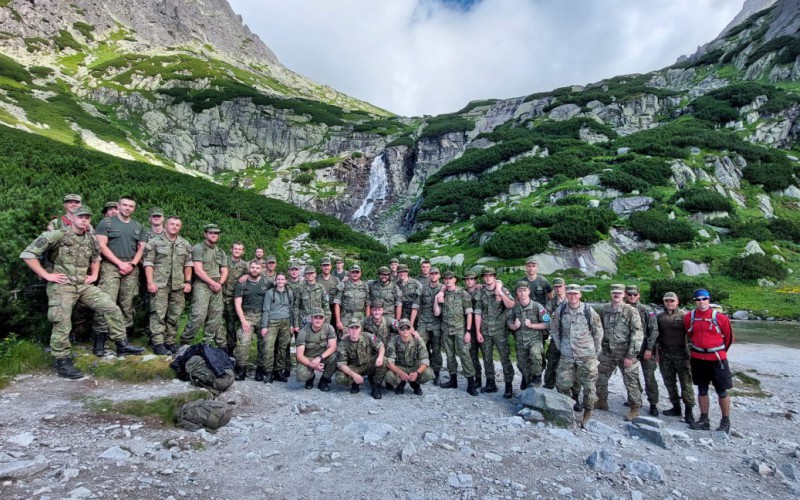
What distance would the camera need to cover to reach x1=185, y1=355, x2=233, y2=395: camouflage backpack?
676cm

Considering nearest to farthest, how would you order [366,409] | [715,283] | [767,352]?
1. [366,409]
2. [767,352]
3. [715,283]

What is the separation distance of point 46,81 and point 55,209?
80.5 m

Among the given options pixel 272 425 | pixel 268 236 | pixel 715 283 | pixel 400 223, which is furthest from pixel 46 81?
pixel 715 283

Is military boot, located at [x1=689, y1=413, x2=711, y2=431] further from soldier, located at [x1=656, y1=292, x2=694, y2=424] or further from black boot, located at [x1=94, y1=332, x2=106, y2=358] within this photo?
black boot, located at [x1=94, y1=332, x2=106, y2=358]

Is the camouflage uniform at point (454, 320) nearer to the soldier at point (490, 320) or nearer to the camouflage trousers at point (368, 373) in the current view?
the soldier at point (490, 320)

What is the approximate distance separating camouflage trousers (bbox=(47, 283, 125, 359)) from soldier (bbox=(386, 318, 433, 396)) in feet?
16.5

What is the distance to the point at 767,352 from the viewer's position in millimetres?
13445

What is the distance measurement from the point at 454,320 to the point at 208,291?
5379mm

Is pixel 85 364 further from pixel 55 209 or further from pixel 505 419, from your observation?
pixel 505 419

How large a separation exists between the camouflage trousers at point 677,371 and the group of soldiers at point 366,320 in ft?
0.07

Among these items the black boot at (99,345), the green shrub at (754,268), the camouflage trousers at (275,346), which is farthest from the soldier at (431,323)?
the green shrub at (754,268)

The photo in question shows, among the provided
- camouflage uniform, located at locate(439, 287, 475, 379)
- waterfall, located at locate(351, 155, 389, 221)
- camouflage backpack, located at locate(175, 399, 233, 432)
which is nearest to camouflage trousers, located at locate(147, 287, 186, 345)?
camouflage backpack, located at locate(175, 399, 233, 432)

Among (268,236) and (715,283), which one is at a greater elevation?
(268,236)

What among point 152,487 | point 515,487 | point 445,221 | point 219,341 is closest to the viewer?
point 152,487
